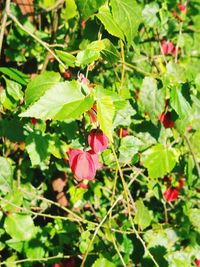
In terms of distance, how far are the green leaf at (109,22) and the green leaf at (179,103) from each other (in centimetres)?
22

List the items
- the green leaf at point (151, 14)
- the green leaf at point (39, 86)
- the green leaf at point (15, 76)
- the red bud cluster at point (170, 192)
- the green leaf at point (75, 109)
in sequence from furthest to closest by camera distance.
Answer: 1. the red bud cluster at point (170, 192)
2. the green leaf at point (151, 14)
3. the green leaf at point (15, 76)
4. the green leaf at point (39, 86)
5. the green leaf at point (75, 109)

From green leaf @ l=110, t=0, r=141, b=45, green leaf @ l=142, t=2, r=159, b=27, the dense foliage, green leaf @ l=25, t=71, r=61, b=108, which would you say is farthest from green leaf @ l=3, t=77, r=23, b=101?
green leaf @ l=142, t=2, r=159, b=27

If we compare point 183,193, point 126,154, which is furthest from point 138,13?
point 183,193

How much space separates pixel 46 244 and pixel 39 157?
0.51 m

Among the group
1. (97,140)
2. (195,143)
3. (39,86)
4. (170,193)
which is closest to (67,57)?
(39,86)

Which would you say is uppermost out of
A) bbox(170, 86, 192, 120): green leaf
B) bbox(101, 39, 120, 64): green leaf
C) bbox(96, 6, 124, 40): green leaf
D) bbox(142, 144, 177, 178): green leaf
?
bbox(96, 6, 124, 40): green leaf

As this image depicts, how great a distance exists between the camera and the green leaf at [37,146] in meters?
1.06

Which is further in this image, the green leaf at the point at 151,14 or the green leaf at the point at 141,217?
the green leaf at the point at 151,14

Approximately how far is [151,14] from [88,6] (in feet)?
2.35

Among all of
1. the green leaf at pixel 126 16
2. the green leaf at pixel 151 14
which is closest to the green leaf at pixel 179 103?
the green leaf at pixel 126 16

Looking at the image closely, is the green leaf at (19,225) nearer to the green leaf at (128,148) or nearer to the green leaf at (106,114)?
the green leaf at (128,148)

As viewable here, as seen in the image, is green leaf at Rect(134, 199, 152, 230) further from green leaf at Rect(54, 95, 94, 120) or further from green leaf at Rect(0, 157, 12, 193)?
green leaf at Rect(54, 95, 94, 120)

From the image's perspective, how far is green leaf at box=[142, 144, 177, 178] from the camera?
1.21 m

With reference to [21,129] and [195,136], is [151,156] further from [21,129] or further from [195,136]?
[21,129]
